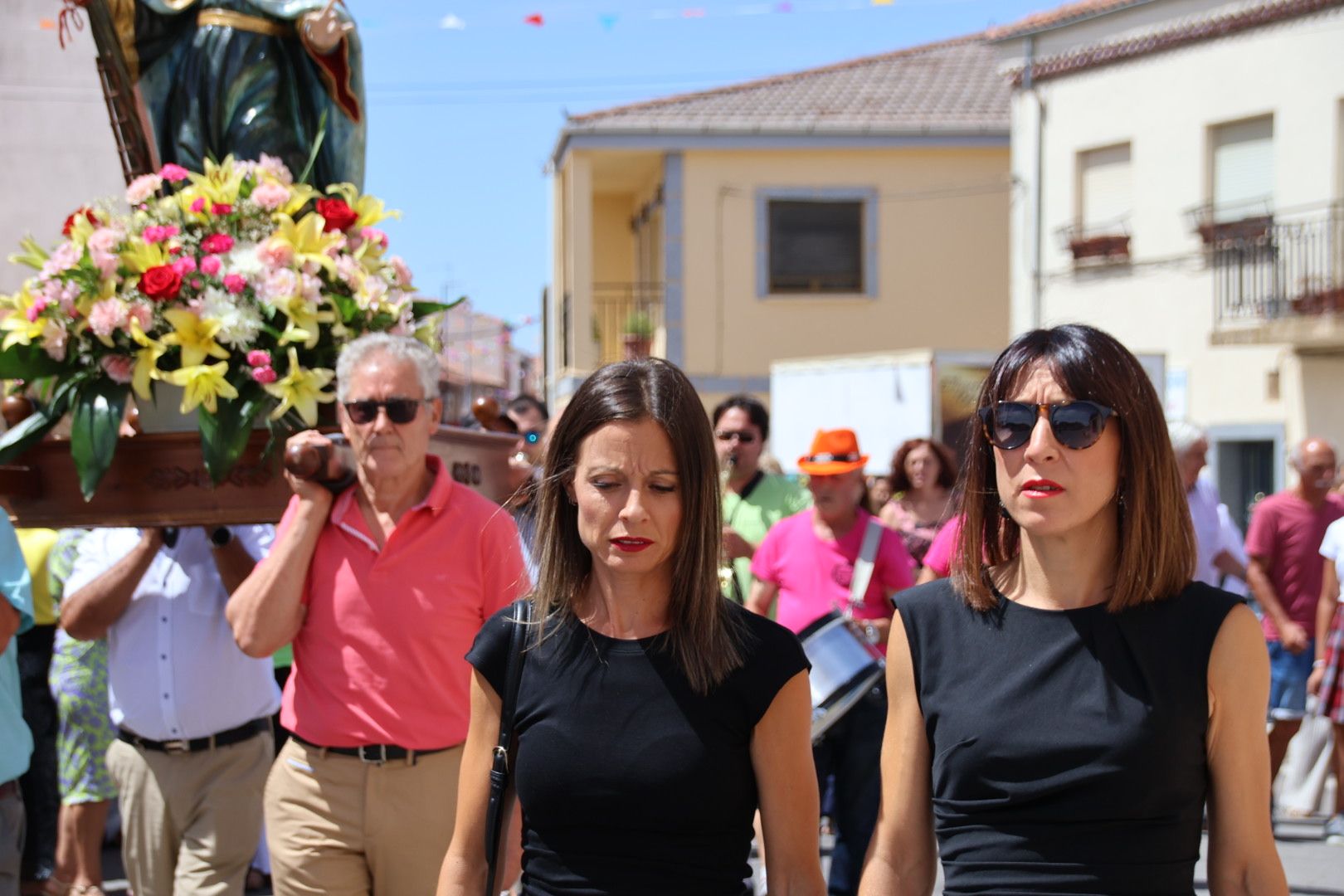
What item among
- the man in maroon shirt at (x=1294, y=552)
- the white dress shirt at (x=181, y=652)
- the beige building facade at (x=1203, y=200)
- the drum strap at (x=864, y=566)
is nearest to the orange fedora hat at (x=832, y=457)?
the drum strap at (x=864, y=566)

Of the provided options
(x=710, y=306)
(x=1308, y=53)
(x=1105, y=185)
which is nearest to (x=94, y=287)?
(x=1308, y=53)

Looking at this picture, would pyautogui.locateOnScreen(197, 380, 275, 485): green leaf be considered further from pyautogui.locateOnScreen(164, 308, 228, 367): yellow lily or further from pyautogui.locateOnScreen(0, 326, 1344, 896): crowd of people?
pyautogui.locateOnScreen(0, 326, 1344, 896): crowd of people

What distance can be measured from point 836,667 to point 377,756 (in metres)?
2.12

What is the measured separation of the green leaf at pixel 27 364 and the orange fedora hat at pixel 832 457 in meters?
3.00

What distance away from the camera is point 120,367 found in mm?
4039

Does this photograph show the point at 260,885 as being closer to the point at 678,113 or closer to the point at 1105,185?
the point at 1105,185

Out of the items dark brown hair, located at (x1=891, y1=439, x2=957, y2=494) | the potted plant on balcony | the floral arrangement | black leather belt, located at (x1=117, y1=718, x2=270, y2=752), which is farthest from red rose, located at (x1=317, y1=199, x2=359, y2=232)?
the potted plant on balcony

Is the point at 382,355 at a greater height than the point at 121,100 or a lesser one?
lesser

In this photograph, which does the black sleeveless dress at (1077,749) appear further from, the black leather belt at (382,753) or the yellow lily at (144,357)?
the yellow lily at (144,357)

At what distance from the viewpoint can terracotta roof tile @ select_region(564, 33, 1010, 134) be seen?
23219 millimetres

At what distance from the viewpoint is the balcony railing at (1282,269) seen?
17.5 m

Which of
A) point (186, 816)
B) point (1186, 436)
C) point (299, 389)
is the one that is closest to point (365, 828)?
point (299, 389)

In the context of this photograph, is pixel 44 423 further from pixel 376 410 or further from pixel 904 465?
pixel 904 465

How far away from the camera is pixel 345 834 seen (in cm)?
378
